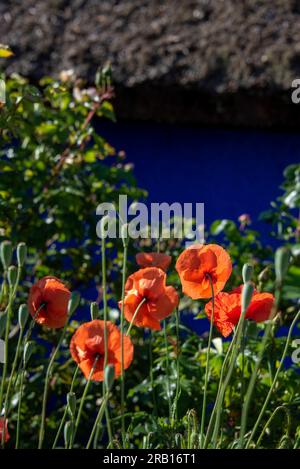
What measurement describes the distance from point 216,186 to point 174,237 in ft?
3.61

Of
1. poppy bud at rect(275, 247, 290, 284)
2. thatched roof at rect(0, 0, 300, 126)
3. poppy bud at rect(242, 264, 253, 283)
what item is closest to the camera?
poppy bud at rect(275, 247, 290, 284)

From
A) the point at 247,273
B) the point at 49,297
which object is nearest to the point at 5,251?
the point at 49,297

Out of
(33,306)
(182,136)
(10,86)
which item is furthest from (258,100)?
(33,306)

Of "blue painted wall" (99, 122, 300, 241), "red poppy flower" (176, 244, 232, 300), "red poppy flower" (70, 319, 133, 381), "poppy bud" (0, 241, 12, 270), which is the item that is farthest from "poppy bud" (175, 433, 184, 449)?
"blue painted wall" (99, 122, 300, 241)

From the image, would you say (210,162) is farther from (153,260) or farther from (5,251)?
(5,251)

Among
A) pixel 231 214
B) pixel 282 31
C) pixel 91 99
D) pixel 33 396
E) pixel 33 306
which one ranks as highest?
pixel 282 31

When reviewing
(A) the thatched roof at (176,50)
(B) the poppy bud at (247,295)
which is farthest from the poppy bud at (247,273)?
(A) the thatched roof at (176,50)

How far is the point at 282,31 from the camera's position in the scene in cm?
389

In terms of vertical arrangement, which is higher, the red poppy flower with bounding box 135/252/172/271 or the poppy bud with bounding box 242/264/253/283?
the red poppy flower with bounding box 135/252/172/271

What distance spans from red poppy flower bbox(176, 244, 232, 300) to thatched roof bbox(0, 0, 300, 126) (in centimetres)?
236

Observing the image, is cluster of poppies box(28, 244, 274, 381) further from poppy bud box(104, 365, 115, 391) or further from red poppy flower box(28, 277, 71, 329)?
poppy bud box(104, 365, 115, 391)

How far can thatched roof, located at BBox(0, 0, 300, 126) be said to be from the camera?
3672 mm

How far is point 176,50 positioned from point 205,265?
2.58 m
